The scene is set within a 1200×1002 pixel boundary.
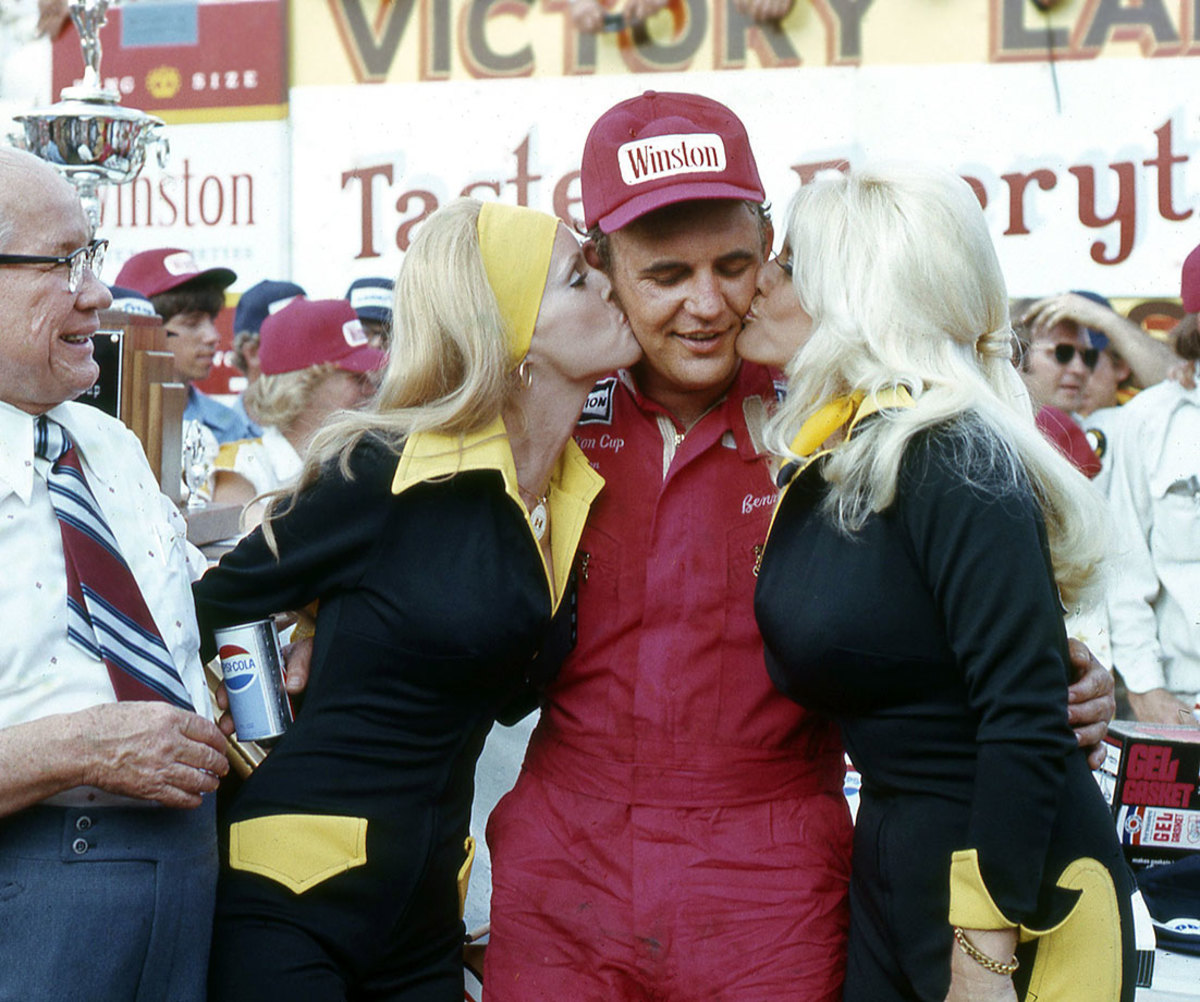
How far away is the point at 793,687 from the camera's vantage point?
6.79 ft

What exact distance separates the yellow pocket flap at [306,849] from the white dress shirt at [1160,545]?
3.00 m

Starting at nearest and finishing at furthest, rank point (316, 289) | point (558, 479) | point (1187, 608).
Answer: point (558, 479) → point (1187, 608) → point (316, 289)

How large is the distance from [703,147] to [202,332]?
3.72 m

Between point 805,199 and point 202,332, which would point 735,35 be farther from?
point 805,199

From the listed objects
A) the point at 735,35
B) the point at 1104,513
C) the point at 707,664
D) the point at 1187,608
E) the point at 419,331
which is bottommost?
the point at 1187,608

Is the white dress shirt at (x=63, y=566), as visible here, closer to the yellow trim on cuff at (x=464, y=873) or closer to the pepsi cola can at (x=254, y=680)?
the pepsi cola can at (x=254, y=680)

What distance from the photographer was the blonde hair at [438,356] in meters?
2.21

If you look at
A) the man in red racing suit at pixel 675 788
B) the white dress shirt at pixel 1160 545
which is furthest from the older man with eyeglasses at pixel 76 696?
the white dress shirt at pixel 1160 545

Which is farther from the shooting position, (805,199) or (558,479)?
(558,479)

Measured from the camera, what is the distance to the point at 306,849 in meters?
2.15

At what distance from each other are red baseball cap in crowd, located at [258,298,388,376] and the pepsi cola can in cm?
257

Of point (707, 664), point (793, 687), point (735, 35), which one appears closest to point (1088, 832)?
point (793, 687)

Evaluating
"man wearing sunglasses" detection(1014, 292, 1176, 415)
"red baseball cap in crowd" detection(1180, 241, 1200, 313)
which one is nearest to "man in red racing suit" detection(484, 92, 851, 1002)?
"red baseball cap in crowd" detection(1180, 241, 1200, 313)

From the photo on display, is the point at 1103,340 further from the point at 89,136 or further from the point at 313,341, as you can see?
the point at 89,136
